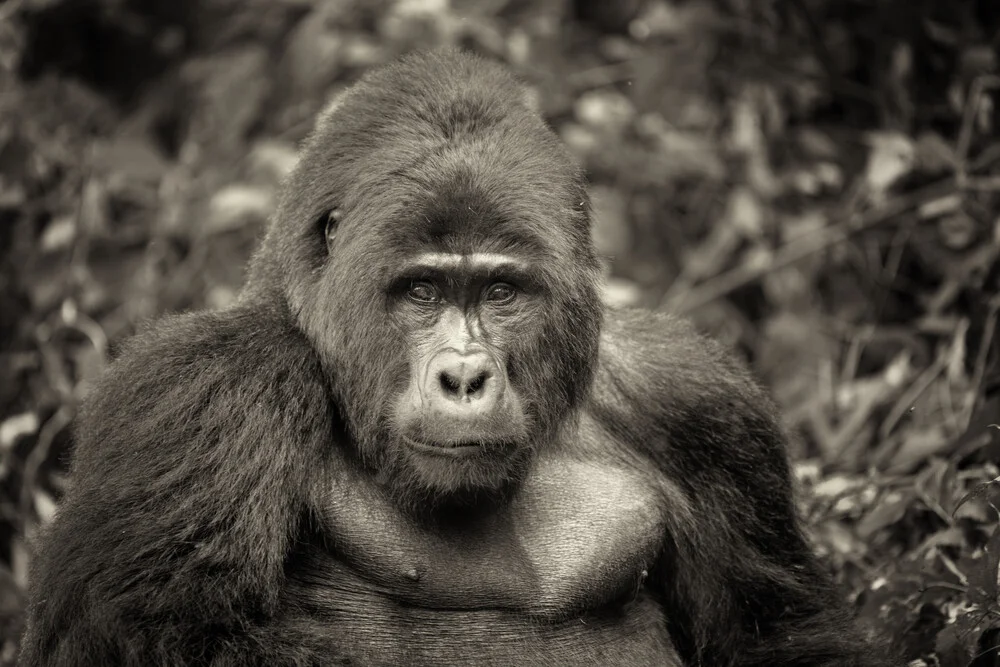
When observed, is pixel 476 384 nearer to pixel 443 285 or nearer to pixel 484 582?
pixel 443 285

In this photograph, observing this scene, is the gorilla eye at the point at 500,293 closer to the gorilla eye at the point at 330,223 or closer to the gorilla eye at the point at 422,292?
the gorilla eye at the point at 422,292

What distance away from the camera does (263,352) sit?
3752 mm

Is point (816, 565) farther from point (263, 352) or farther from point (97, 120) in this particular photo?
point (97, 120)

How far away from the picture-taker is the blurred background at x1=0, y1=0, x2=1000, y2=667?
20.2 ft

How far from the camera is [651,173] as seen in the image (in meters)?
7.42

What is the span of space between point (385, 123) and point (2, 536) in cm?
343

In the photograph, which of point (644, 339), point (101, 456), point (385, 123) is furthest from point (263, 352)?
point (644, 339)

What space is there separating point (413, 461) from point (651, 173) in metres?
4.17

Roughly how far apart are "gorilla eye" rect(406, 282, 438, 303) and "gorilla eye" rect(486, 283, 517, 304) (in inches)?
6.3

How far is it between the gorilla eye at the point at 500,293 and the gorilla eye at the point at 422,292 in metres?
0.16

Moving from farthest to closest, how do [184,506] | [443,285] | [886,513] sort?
[886,513], [443,285], [184,506]

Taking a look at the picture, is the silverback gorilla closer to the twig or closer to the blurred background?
the blurred background

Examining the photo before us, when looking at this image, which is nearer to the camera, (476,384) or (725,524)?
(476,384)

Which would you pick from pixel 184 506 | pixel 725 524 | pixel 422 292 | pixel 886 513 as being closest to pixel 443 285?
pixel 422 292
